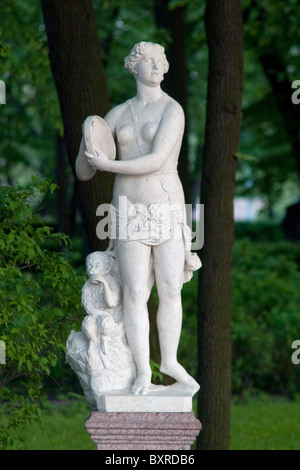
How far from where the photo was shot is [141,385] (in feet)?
18.6

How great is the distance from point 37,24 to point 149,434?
812 centimetres

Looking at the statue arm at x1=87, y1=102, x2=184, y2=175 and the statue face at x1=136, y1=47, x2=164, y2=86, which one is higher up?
the statue face at x1=136, y1=47, x2=164, y2=86

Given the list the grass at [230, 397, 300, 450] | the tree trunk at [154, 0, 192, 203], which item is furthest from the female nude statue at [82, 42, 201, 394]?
the tree trunk at [154, 0, 192, 203]

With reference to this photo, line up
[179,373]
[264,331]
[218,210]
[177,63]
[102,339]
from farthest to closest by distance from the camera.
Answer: [264,331], [177,63], [218,210], [179,373], [102,339]

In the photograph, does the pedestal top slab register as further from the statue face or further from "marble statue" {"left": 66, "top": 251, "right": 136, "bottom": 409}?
the statue face

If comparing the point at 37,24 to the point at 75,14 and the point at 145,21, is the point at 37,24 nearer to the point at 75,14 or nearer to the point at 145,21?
the point at 145,21

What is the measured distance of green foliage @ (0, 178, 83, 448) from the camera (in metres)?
6.23

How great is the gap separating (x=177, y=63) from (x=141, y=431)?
A: 20.7 feet

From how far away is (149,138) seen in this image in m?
5.77

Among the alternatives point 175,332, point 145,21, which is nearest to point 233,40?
point 175,332

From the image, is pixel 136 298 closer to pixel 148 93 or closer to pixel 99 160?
pixel 99 160

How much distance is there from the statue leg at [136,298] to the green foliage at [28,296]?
30.2 inches

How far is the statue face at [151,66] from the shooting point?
5801mm

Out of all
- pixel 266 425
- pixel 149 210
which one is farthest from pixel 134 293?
pixel 266 425
